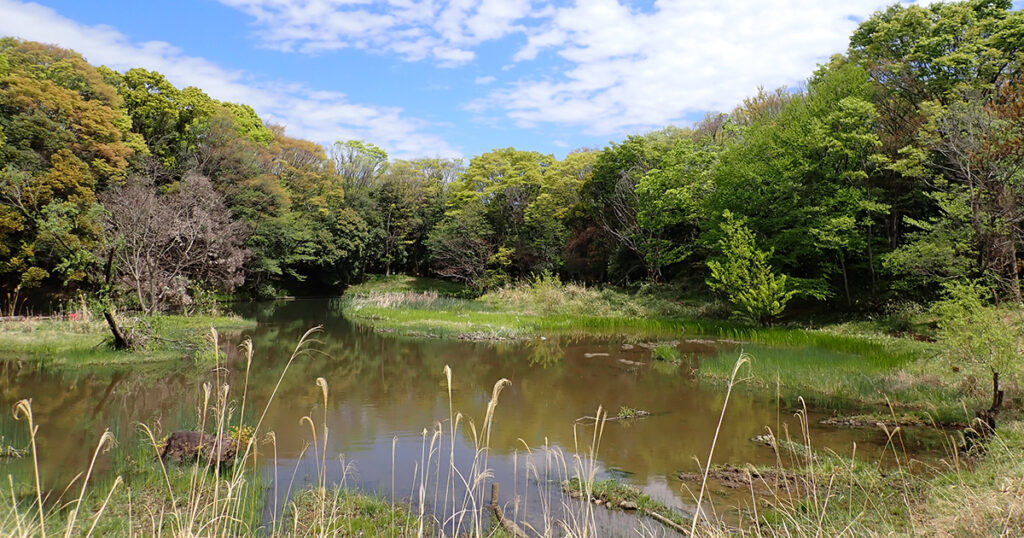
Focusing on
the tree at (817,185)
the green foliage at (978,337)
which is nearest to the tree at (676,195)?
the tree at (817,185)

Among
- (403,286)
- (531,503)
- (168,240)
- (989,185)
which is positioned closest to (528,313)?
(168,240)

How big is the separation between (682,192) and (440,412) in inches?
781

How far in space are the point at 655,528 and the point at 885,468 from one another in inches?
135

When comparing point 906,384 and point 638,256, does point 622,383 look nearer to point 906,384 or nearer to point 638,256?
point 906,384

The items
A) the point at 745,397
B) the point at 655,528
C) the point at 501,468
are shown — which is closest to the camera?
the point at 655,528

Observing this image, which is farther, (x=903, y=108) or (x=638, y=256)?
(x=638, y=256)

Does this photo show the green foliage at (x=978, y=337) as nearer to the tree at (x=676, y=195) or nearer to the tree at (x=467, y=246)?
the tree at (x=676, y=195)

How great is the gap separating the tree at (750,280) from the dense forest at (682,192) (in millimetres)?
109

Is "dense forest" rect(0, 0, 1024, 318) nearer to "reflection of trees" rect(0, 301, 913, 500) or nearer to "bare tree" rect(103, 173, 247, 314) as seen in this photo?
"bare tree" rect(103, 173, 247, 314)

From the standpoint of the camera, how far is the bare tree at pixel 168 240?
17.5 metres

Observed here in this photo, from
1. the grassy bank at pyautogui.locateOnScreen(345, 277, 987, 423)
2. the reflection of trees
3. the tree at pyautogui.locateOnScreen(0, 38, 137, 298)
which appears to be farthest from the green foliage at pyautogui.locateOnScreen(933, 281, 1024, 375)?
the tree at pyautogui.locateOnScreen(0, 38, 137, 298)

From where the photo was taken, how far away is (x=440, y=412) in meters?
10.4

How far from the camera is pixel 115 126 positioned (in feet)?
79.3

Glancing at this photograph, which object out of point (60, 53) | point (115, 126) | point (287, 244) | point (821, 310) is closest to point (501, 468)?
point (821, 310)
